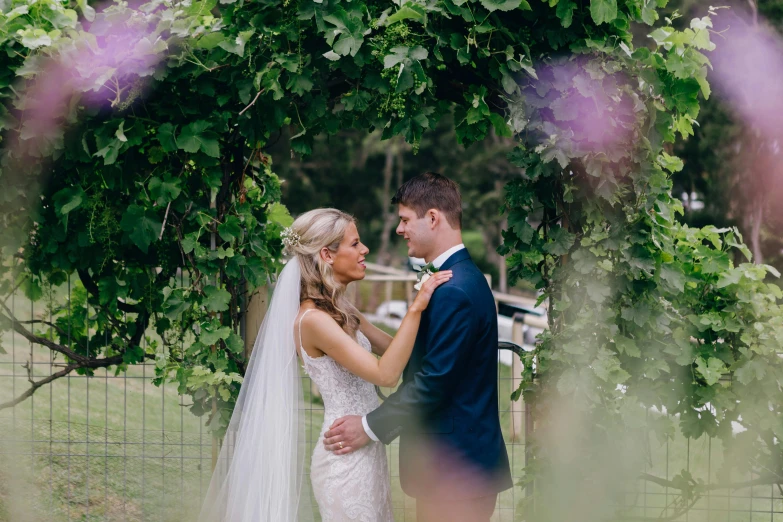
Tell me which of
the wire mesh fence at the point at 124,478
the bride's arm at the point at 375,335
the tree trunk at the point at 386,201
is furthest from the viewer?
the tree trunk at the point at 386,201

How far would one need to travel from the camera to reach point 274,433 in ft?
11.8

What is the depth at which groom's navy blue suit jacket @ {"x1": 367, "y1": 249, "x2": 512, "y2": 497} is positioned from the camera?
3262mm

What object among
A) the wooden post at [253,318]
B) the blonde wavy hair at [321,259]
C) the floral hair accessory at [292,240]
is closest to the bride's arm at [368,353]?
the blonde wavy hair at [321,259]

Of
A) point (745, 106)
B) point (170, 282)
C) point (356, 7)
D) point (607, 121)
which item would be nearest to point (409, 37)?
point (356, 7)

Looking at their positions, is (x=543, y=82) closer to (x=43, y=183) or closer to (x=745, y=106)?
(x=43, y=183)

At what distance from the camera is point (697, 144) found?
13375 millimetres

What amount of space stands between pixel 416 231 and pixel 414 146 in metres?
0.37

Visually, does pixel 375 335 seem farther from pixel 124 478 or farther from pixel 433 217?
pixel 124 478

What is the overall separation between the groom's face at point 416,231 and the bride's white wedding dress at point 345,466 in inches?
21.2

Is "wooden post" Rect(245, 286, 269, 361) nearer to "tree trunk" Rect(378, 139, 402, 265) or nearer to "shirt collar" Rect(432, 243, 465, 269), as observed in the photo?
"shirt collar" Rect(432, 243, 465, 269)

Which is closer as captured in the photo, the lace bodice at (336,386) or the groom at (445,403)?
the groom at (445,403)

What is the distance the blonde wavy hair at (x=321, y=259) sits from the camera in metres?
3.56

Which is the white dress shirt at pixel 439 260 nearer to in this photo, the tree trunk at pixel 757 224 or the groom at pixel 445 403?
the groom at pixel 445 403

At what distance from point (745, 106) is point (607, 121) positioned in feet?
34.3
